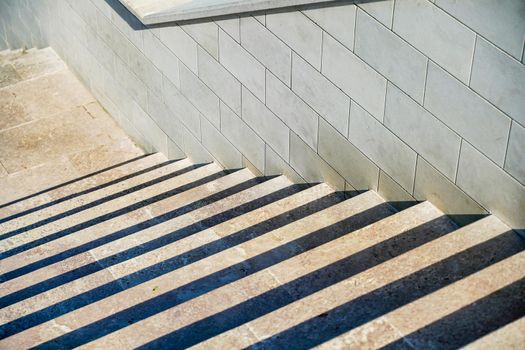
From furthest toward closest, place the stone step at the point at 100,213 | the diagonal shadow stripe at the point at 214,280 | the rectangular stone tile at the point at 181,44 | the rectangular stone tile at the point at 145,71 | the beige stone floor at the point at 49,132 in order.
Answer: the beige stone floor at the point at 49,132, the rectangular stone tile at the point at 145,71, the rectangular stone tile at the point at 181,44, the stone step at the point at 100,213, the diagonal shadow stripe at the point at 214,280

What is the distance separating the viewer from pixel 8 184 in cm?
963

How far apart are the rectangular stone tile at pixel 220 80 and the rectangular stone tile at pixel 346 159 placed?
121 centimetres

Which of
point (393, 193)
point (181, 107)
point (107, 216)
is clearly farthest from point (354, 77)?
point (181, 107)

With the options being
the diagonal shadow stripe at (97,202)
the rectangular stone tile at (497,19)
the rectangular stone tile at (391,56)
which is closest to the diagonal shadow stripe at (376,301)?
the rectangular stone tile at (391,56)

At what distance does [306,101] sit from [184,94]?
2.15 meters

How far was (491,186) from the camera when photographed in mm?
5539

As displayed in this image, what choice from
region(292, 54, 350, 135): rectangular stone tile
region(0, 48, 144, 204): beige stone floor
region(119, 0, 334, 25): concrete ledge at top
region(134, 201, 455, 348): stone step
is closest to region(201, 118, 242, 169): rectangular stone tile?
region(119, 0, 334, 25): concrete ledge at top

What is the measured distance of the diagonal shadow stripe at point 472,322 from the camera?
466 cm

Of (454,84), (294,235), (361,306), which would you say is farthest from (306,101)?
(361,306)

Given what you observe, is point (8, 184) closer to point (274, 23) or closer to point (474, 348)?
point (274, 23)

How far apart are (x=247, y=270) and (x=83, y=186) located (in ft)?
11.8

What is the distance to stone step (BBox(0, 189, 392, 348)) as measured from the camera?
18.8ft

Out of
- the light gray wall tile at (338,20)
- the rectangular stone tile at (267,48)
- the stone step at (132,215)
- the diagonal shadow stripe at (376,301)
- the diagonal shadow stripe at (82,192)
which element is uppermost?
the light gray wall tile at (338,20)

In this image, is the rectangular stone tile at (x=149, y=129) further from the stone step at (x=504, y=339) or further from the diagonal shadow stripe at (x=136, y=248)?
the stone step at (x=504, y=339)
